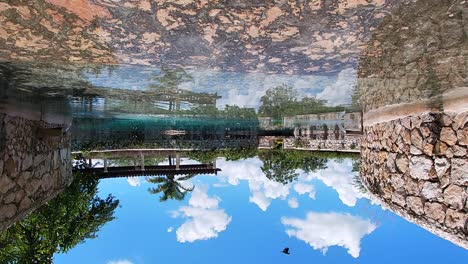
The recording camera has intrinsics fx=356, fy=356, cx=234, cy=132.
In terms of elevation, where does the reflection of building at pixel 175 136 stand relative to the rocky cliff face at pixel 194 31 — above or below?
below

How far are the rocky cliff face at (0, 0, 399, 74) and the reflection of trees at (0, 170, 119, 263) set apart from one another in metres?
9.66

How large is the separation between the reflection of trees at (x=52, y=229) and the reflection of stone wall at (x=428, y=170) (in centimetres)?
1010

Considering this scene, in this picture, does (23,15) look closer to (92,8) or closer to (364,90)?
(92,8)

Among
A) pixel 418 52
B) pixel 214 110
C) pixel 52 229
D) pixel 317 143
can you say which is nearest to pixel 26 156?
pixel 214 110

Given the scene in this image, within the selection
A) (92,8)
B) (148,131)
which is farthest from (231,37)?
(148,131)

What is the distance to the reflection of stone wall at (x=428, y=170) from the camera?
390 centimetres

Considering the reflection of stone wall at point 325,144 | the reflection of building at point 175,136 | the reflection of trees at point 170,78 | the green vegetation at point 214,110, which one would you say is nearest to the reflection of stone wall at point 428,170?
the green vegetation at point 214,110

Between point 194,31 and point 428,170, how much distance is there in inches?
142

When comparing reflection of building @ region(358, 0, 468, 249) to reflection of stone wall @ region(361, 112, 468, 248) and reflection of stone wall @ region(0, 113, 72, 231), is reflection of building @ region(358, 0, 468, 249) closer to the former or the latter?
reflection of stone wall @ region(361, 112, 468, 248)

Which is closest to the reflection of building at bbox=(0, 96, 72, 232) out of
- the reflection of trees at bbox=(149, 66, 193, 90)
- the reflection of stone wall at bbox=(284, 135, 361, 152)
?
the reflection of trees at bbox=(149, 66, 193, 90)

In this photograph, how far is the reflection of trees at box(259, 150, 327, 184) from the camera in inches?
736

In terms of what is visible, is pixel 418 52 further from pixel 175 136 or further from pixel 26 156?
pixel 175 136

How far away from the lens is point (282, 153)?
18953 millimetres

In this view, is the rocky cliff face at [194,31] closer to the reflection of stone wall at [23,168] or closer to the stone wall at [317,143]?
the reflection of stone wall at [23,168]
